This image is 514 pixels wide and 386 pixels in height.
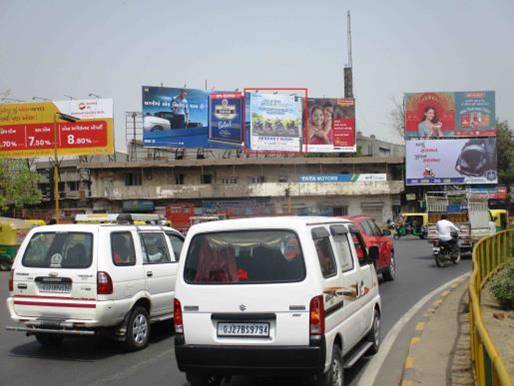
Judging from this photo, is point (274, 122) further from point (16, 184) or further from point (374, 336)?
point (374, 336)

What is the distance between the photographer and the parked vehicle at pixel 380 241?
577 inches

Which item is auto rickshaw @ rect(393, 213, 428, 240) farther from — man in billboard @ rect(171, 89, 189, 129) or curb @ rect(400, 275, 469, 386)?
curb @ rect(400, 275, 469, 386)

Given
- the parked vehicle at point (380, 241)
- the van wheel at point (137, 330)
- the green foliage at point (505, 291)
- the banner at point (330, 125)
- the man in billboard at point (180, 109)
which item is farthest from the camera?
the banner at point (330, 125)

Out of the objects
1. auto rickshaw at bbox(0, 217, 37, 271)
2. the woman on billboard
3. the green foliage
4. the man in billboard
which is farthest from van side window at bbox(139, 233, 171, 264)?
the woman on billboard

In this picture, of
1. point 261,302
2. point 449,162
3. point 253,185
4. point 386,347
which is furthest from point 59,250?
point 449,162

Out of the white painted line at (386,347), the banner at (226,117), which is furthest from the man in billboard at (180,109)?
the white painted line at (386,347)

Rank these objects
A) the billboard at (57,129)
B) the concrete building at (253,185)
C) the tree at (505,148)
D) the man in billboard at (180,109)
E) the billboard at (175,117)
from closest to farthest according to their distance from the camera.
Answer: the billboard at (57,129), the billboard at (175,117), the man in billboard at (180,109), the concrete building at (253,185), the tree at (505,148)

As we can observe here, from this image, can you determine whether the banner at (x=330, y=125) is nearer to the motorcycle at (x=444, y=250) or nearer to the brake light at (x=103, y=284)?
the motorcycle at (x=444, y=250)

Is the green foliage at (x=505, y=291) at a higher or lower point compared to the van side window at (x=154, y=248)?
lower

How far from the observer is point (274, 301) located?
5461mm

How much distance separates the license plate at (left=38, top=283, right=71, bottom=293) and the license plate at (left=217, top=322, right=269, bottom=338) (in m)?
3.29

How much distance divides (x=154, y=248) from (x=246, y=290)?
4068mm

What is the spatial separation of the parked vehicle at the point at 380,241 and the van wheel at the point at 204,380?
8712 millimetres

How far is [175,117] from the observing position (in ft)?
163
